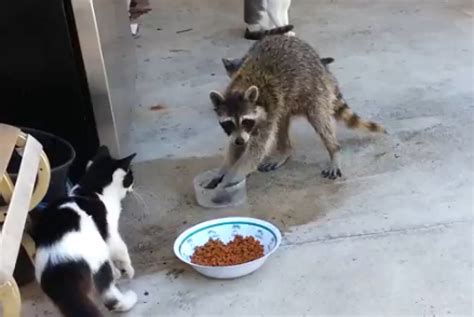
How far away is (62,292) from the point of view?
1.91 metres

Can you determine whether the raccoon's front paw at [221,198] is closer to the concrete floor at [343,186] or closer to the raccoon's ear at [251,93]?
the concrete floor at [343,186]

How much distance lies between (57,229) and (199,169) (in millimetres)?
1022

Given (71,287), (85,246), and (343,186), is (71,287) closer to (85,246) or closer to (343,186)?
(85,246)

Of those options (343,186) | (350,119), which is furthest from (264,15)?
(343,186)

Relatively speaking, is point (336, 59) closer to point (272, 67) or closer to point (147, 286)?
point (272, 67)

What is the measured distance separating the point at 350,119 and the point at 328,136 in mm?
182

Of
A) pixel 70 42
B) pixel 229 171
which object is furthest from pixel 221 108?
pixel 70 42

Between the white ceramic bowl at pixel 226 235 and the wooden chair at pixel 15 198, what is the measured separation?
481mm

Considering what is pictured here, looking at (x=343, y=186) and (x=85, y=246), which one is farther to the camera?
(x=343, y=186)

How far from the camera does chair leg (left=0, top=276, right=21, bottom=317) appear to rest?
5.52 ft

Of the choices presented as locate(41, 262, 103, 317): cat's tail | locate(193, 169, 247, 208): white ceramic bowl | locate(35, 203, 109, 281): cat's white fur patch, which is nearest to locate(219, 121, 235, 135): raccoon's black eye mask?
locate(193, 169, 247, 208): white ceramic bowl

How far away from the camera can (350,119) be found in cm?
299

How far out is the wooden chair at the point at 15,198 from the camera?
170 centimetres

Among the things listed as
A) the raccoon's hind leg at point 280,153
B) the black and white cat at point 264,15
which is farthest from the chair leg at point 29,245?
the black and white cat at point 264,15
